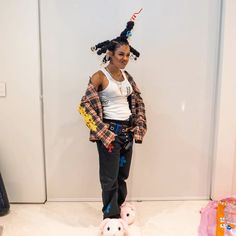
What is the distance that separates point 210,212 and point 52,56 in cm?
167

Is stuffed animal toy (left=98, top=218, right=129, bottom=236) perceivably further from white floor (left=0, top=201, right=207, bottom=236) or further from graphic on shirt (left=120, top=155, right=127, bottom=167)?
graphic on shirt (left=120, top=155, right=127, bottom=167)

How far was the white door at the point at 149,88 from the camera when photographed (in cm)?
211

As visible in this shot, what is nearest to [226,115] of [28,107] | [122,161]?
[122,161]

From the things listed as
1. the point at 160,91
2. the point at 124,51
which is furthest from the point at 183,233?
the point at 124,51

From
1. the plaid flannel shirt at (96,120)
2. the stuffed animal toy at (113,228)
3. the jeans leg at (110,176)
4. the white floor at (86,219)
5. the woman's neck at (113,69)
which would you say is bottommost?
the white floor at (86,219)

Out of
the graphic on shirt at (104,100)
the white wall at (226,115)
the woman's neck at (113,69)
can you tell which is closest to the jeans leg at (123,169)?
the graphic on shirt at (104,100)

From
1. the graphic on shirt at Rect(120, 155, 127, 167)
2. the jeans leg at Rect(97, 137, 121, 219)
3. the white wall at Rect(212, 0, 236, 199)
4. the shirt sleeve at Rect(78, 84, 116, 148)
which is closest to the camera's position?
the shirt sleeve at Rect(78, 84, 116, 148)

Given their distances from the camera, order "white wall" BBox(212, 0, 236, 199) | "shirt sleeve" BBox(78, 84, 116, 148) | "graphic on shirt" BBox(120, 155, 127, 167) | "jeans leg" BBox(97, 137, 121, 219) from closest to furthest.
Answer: "shirt sleeve" BBox(78, 84, 116, 148)
"jeans leg" BBox(97, 137, 121, 219)
"graphic on shirt" BBox(120, 155, 127, 167)
"white wall" BBox(212, 0, 236, 199)

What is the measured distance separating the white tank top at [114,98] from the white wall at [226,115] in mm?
787

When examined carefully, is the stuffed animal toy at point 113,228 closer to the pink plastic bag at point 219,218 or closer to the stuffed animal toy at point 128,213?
the stuffed animal toy at point 128,213

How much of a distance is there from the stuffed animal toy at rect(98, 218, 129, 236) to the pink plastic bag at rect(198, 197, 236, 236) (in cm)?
51

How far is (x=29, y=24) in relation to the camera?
6.70 feet

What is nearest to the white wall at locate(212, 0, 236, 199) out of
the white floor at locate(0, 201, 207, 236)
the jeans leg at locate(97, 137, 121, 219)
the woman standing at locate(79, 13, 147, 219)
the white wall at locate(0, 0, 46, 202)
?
the white floor at locate(0, 201, 207, 236)

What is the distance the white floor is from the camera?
6.23 ft
